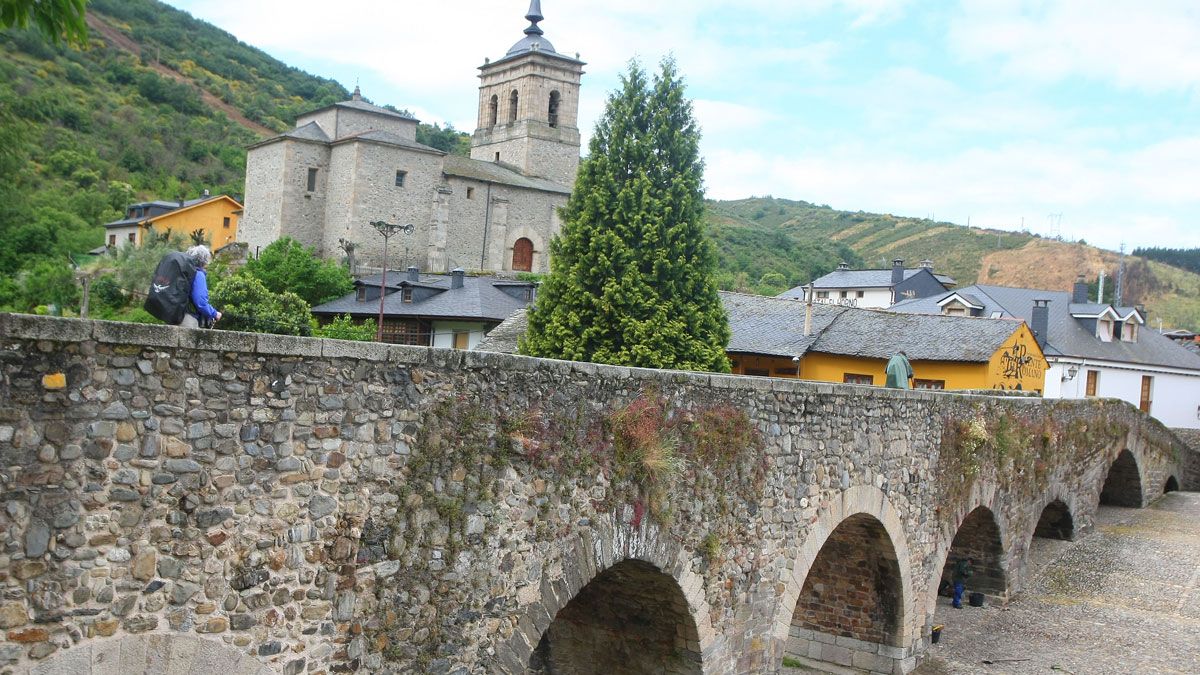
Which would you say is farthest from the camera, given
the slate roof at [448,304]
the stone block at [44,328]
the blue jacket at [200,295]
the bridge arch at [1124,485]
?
the slate roof at [448,304]

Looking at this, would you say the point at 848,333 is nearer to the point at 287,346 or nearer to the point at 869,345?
the point at 869,345

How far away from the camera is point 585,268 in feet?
80.7

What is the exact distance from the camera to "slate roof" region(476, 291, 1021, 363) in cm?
2734

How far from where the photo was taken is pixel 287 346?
561cm

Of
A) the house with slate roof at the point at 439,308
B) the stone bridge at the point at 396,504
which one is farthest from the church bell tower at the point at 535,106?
the stone bridge at the point at 396,504

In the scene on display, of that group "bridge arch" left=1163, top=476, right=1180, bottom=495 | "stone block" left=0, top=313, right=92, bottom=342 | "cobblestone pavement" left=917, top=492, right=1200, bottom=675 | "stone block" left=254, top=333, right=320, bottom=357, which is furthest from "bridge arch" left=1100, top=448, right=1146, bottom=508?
"stone block" left=0, top=313, right=92, bottom=342

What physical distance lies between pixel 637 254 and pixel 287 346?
1929 cm

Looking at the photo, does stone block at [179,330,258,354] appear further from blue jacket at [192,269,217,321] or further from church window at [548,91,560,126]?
church window at [548,91,560,126]

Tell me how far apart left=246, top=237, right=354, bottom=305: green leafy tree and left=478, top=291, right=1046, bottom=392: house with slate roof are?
1607 centimetres

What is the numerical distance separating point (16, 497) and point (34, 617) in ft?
1.94

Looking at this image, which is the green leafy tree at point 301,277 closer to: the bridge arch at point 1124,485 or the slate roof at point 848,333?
the slate roof at point 848,333

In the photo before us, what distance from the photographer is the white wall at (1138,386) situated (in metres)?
34.7

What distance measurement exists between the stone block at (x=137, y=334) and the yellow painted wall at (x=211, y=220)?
55.0 m

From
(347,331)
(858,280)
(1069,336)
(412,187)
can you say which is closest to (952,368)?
(1069,336)
